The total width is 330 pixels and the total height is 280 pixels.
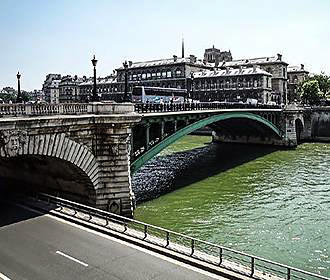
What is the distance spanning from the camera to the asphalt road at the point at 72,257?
55.8ft

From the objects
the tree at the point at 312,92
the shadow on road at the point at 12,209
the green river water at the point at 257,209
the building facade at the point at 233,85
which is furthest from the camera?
the building facade at the point at 233,85

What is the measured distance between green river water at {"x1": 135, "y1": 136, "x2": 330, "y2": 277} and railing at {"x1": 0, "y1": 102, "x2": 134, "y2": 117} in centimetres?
800

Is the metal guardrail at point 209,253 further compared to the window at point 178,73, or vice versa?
the window at point 178,73

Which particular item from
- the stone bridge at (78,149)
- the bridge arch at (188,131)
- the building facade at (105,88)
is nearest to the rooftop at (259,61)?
the building facade at (105,88)

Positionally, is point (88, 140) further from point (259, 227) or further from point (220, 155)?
point (220, 155)

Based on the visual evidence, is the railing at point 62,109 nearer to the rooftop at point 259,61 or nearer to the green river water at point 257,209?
the green river water at point 257,209

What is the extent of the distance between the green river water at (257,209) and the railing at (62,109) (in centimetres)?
800

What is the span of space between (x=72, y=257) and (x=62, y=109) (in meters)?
10.6

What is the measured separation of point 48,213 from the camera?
81.7 ft

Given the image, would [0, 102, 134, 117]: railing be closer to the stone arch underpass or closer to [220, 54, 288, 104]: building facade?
the stone arch underpass

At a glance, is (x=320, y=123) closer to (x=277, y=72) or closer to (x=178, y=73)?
(x=277, y=72)

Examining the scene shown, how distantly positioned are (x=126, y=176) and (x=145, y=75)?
12005cm

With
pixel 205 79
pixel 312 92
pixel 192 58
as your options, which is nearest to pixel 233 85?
pixel 205 79

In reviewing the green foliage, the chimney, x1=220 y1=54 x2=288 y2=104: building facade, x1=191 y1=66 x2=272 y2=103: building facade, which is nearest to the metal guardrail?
x1=191 y1=66 x2=272 y2=103: building facade
